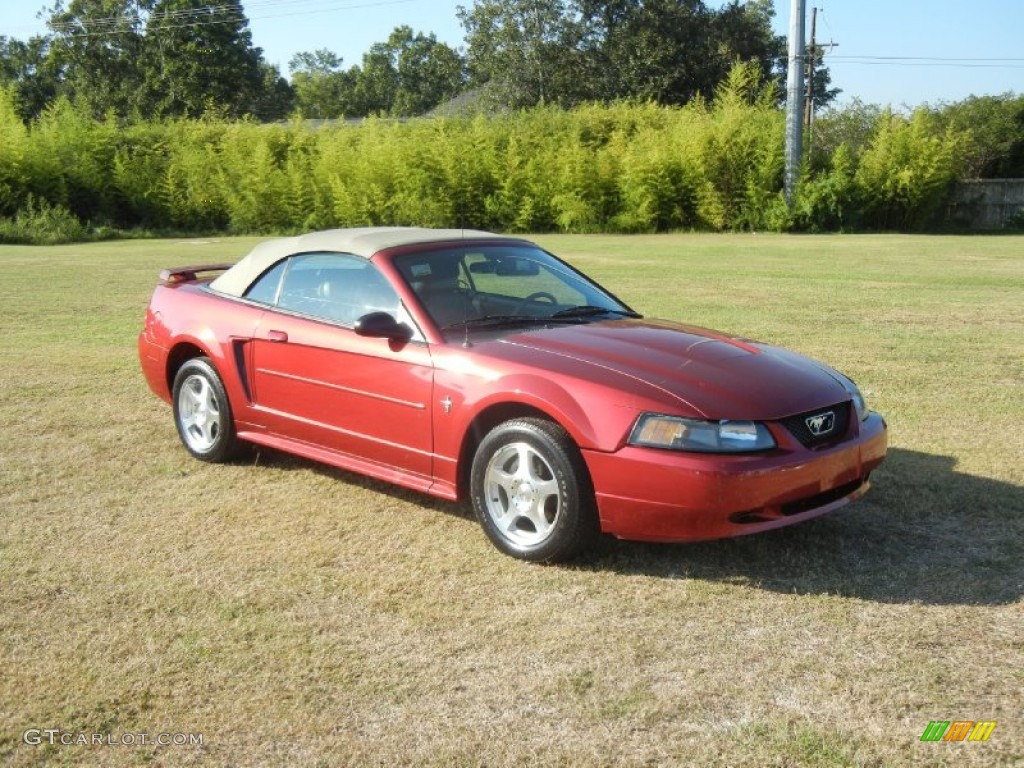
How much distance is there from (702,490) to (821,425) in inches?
28.2

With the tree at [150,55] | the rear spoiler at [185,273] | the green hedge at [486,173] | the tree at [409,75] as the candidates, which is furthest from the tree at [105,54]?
the rear spoiler at [185,273]

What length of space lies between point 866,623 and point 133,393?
18.9 ft

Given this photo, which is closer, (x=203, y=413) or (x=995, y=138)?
(x=203, y=413)

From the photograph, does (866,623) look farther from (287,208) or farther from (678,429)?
(287,208)

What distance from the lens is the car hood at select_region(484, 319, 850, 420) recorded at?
Result: 408cm

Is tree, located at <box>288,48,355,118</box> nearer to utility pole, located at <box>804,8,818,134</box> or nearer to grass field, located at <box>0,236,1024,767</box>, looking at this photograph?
utility pole, located at <box>804,8,818,134</box>

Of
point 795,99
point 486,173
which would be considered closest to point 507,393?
point 795,99

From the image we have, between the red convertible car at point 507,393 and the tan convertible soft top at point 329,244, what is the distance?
15mm

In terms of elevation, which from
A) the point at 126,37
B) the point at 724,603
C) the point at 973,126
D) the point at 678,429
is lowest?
the point at 724,603

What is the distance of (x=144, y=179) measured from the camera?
34.7 metres

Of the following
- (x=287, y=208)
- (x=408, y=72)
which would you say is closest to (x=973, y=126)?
(x=287, y=208)

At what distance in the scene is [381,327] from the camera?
15.3 feet
